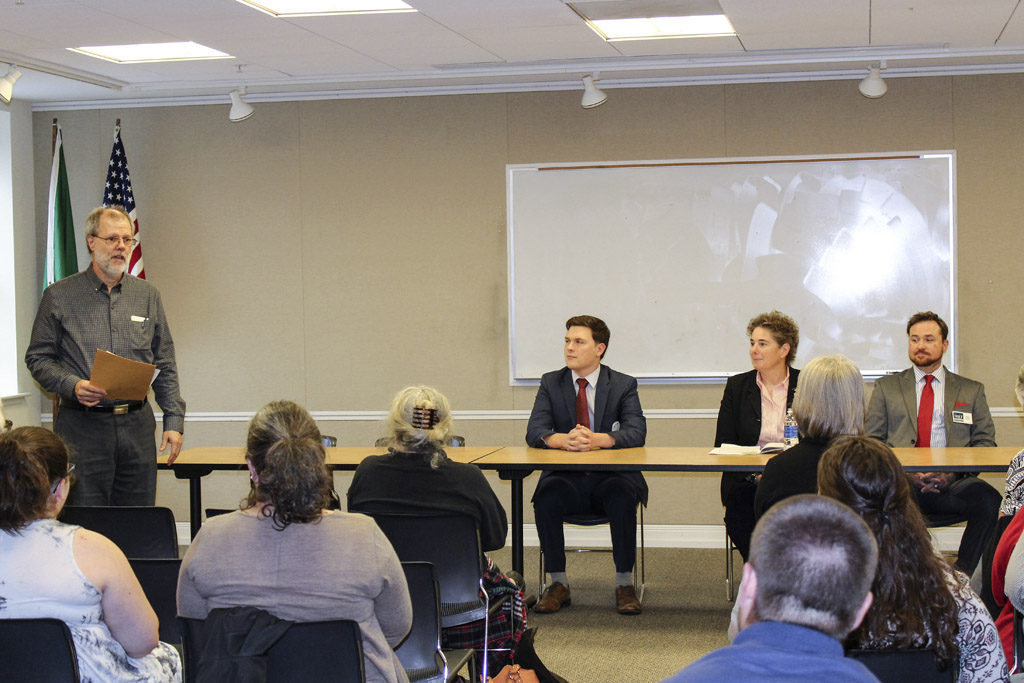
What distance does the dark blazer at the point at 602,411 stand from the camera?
5340 mm

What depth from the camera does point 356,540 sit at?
235 centimetres

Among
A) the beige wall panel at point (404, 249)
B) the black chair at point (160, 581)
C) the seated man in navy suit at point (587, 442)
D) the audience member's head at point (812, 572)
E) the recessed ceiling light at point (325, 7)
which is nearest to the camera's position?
the audience member's head at point (812, 572)

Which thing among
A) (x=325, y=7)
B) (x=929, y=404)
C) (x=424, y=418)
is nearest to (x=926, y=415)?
(x=929, y=404)

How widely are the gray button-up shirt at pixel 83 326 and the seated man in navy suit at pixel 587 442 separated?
1910mm

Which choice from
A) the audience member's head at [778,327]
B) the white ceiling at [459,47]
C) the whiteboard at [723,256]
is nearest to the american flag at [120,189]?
the white ceiling at [459,47]

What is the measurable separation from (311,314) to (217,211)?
97 centimetres

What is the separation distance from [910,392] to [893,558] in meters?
3.44

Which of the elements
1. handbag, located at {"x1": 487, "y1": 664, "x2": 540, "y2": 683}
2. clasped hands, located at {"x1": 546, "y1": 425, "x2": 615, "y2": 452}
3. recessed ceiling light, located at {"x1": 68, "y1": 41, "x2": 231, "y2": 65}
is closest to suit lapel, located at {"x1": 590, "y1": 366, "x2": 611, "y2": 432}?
clasped hands, located at {"x1": 546, "y1": 425, "x2": 615, "y2": 452}

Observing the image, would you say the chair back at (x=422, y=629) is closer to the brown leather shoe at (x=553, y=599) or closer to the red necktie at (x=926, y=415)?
the brown leather shoe at (x=553, y=599)

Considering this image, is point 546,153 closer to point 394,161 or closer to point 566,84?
point 566,84

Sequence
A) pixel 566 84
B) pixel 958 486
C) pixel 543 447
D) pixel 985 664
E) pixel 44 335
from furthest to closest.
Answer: pixel 566 84 < pixel 543 447 < pixel 958 486 < pixel 44 335 < pixel 985 664

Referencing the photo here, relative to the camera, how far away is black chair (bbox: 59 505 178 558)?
324 centimetres

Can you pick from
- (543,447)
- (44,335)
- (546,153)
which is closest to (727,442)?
(543,447)

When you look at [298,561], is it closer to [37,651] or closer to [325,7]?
[37,651]
